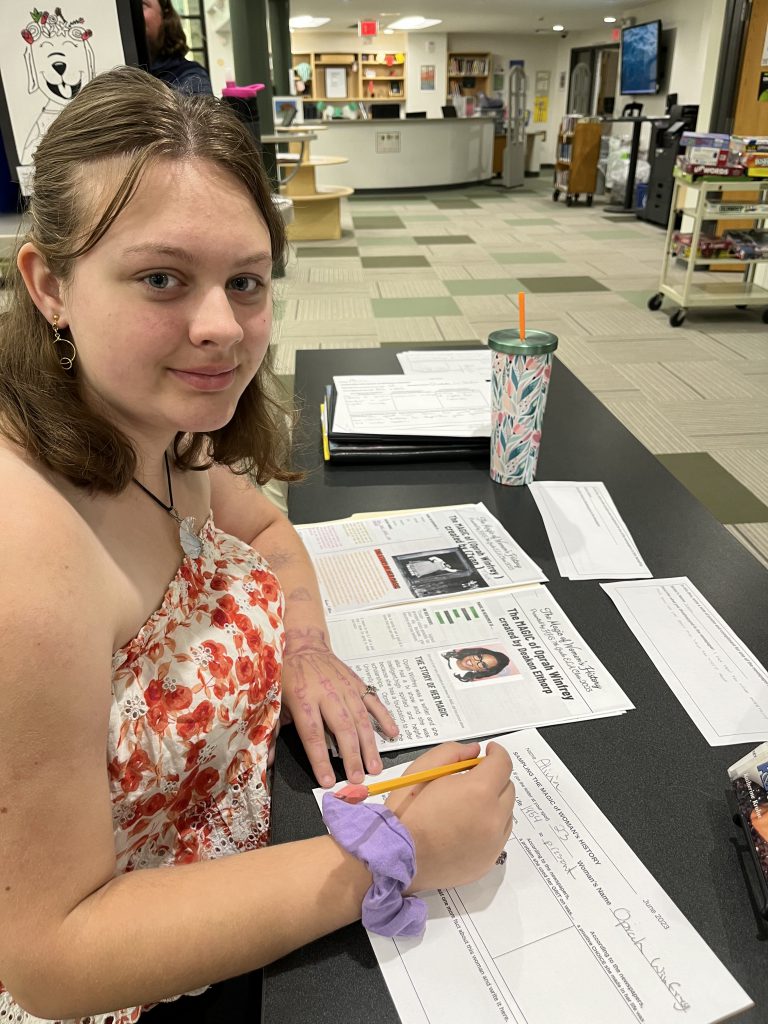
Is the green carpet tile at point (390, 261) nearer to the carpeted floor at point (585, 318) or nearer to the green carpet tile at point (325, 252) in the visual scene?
the carpeted floor at point (585, 318)

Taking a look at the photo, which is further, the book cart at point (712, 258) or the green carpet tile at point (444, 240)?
the green carpet tile at point (444, 240)

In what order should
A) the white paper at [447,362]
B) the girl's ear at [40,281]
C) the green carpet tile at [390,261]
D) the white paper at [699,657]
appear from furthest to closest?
the green carpet tile at [390,261] → the white paper at [447,362] → the white paper at [699,657] → the girl's ear at [40,281]

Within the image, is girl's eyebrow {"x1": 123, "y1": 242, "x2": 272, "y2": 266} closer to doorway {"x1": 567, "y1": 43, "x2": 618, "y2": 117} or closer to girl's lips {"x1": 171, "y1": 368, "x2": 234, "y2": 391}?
girl's lips {"x1": 171, "y1": 368, "x2": 234, "y2": 391}

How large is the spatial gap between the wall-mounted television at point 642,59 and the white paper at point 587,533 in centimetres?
996

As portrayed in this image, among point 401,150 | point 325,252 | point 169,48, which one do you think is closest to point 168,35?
point 169,48

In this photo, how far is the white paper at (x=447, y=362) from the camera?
1.60 meters

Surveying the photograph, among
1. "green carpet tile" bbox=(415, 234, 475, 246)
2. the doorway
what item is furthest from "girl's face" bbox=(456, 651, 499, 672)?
A: the doorway

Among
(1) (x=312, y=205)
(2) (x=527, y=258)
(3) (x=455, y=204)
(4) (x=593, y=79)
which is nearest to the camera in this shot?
(2) (x=527, y=258)

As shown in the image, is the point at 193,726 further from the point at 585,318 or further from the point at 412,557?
the point at 585,318

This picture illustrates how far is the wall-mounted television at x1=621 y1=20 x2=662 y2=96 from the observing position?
8.91 meters

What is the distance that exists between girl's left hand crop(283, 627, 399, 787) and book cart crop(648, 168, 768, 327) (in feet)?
13.3
